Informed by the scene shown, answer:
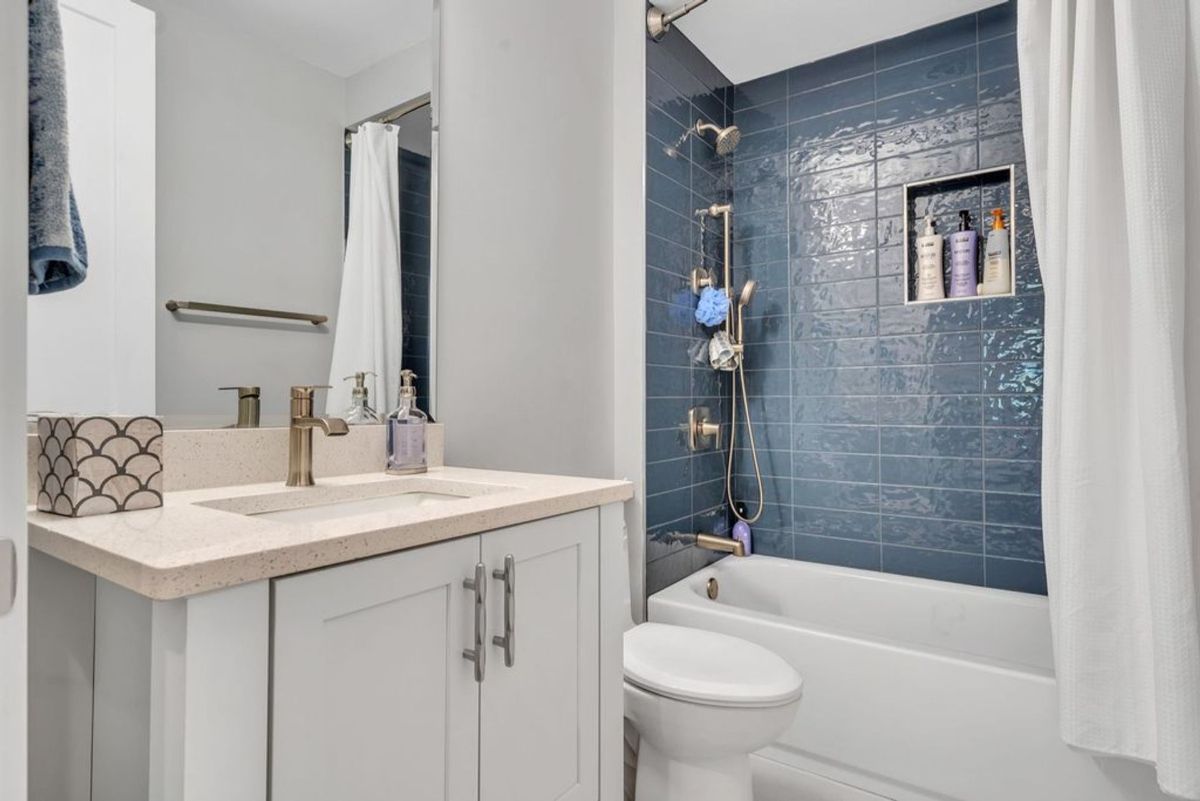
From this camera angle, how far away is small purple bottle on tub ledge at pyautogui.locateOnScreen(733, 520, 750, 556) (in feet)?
8.27

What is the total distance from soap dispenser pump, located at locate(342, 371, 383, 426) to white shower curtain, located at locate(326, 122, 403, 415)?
0.01 meters

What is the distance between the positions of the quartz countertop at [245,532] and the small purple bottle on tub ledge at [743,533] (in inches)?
60.4

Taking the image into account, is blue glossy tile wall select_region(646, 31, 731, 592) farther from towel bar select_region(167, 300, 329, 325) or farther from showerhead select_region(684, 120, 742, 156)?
towel bar select_region(167, 300, 329, 325)

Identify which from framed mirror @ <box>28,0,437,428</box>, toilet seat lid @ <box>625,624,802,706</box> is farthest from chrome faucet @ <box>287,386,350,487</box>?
toilet seat lid @ <box>625,624,802,706</box>

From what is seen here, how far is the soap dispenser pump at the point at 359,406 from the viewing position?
133cm

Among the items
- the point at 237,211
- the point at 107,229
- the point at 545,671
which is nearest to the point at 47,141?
the point at 107,229

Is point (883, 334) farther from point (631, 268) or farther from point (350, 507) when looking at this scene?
point (350, 507)

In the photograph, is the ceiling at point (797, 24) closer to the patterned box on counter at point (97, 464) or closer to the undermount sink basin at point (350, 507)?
the undermount sink basin at point (350, 507)

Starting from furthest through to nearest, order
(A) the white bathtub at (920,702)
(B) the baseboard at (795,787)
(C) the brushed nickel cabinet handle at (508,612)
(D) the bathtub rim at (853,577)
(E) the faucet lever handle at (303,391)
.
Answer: (B) the baseboard at (795,787) < (D) the bathtub rim at (853,577) < (A) the white bathtub at (920,702) < (E) the faucet lever handle at (303,391) < (C) the brushed nickel cabinet handle at (508,612)

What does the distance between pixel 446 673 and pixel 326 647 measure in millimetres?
188

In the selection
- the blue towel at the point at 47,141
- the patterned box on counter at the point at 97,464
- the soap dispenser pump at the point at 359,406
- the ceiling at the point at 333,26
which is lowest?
the patterned box on counter at the point at 97,464

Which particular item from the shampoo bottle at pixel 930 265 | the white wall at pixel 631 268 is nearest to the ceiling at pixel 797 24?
the white wall at pixel 631 268

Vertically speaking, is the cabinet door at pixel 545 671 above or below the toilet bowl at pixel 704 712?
above

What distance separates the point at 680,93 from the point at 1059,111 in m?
1.21
